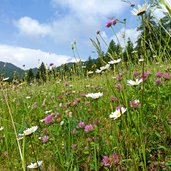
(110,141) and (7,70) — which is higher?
(7,70)

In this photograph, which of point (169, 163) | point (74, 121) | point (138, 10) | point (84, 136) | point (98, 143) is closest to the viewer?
point (138, 10)

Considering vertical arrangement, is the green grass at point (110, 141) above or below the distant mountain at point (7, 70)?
below

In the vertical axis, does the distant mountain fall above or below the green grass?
above

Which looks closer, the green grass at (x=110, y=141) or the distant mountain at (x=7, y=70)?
the green grass at (x=110, y=141)

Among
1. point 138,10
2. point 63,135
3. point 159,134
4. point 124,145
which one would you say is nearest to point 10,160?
point 63,135

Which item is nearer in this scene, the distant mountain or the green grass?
the green grass

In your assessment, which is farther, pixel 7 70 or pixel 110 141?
pixel 7 70

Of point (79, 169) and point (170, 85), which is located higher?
point (170, 85)

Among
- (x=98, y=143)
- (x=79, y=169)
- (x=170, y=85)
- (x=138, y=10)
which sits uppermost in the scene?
A: (x=138, y=10)

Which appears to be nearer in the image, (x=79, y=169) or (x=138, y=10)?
(x=138, y=10)

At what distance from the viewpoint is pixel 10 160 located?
7.55 feet

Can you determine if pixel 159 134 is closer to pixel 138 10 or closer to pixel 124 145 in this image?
pixel 124 145

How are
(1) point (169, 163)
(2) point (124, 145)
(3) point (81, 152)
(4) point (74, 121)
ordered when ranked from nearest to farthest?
(1) point (169, 163), (2) point (124, 145), (3) point (81, 152), (4) point (74, 121)

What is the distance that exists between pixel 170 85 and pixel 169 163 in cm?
119
